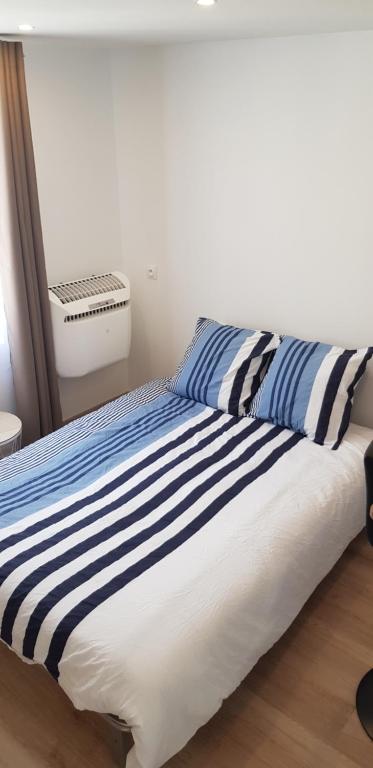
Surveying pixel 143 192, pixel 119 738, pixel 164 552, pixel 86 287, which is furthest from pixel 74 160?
pixel 119 738

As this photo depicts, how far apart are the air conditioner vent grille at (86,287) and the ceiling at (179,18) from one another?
4.18ft

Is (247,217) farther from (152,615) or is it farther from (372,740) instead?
(372,740)

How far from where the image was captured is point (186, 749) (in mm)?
1852

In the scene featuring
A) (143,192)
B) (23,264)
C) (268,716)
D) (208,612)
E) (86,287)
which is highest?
(143,192)

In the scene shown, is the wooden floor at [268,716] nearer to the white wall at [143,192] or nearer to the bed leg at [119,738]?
the bed leg at [119,738]

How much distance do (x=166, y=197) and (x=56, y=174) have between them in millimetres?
639

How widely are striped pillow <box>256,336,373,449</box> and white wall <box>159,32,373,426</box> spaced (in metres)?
0.21

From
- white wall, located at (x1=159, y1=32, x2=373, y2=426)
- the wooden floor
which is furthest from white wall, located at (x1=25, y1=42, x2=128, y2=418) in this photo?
the wooden floor

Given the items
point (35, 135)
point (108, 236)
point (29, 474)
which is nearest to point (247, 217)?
point (108, 236)

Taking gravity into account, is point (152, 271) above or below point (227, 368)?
above

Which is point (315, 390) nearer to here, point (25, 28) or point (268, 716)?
point (268, 716)

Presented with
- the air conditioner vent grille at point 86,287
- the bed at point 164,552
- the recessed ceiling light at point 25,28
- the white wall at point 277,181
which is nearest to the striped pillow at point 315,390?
the bed at point 164,552

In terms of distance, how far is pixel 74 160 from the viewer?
334 centimetres

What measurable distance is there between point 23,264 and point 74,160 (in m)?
0.76
